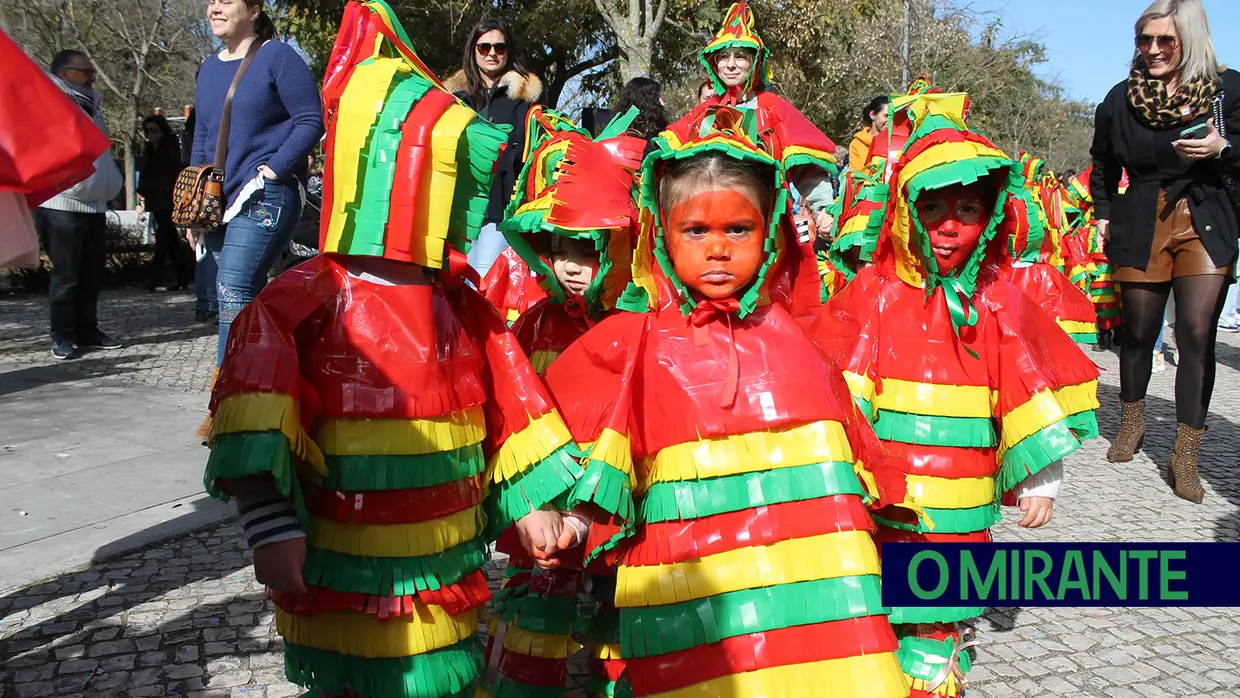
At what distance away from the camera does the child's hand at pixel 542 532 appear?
2.35 m

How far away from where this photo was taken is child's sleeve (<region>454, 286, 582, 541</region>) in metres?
2.37

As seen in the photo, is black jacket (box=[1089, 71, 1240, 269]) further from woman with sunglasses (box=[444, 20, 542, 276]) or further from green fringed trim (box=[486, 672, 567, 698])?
green fringed trim (box=[486, 672, 567, 698])

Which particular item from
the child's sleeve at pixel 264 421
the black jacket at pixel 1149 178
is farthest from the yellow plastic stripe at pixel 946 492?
the black jacket at pixel 1149 178

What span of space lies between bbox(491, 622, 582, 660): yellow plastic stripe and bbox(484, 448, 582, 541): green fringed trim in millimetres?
663

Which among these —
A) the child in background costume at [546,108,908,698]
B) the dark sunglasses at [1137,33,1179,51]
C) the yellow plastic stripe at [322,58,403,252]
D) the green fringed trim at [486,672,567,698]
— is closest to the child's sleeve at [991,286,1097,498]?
the child in background costume at [546,108,908,698]

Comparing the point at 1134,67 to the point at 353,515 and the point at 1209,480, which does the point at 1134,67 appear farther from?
the point at 353,515

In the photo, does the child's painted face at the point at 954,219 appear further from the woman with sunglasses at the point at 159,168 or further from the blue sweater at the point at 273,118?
the woman with sunglasses at the point at 159,168

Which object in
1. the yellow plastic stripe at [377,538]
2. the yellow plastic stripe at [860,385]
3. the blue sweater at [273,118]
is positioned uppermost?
the blue sweater at [273,118]

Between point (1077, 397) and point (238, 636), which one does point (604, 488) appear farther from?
point (238, 636)

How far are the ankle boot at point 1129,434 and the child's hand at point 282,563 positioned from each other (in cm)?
541

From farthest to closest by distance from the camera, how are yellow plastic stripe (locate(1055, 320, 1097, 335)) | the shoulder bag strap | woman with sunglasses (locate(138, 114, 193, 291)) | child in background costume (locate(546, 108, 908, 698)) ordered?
woman with sunglasses (locate(138, 114, 193, 291))
yellow plastic stripe (locate(1055, 320, 1097, 335))
the shoulder bag strap
child in background costume (locate(546, 108, 908, 698))

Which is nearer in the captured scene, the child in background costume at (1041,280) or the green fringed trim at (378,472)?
the green fringed trim at (378,472)

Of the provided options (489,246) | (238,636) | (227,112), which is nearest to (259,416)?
(238,636)

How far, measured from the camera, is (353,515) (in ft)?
7.27
